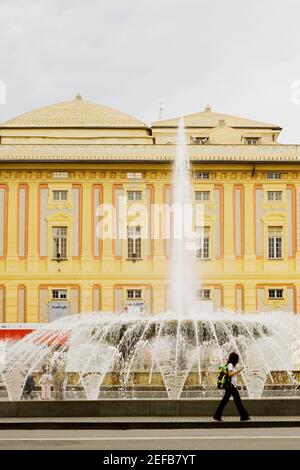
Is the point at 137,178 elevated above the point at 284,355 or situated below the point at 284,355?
Answer: above

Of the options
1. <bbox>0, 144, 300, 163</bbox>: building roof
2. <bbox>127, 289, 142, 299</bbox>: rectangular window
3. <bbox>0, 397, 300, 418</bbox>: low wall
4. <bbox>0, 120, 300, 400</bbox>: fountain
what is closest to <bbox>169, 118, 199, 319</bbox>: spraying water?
<bbox>0, 144, 300, 163</bbox>: building roof

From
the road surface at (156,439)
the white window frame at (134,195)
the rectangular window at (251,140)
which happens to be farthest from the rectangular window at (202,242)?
the road surface at (156,439)

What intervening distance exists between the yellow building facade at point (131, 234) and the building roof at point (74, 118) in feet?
18.8

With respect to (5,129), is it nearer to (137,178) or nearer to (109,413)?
(137,178)

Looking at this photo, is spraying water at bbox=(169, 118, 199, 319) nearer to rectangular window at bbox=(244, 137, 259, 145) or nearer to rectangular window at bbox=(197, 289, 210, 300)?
rectangular window at bbox=(197, 289, 210, 300)

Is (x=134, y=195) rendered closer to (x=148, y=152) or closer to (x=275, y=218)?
(x=148, y=152)

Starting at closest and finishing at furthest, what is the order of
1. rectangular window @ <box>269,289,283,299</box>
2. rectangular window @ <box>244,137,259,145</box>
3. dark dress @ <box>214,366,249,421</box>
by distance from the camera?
dark dress @ <box>214,366,249,421</box> → rectangular window @ <box>269,289,283,299</box> → rectangular window @ <box>244,137,259,145</box>

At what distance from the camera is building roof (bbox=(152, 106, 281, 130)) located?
56.2 metres

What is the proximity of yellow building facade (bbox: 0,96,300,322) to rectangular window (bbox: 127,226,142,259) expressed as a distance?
47 millimetres

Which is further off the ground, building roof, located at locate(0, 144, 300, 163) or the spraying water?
building roof, located at locate(0, 144, 300, 163)

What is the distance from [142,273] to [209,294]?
11.0 ft

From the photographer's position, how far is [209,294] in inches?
1924
